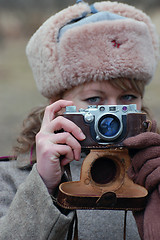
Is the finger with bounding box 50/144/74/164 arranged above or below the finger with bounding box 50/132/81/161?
below

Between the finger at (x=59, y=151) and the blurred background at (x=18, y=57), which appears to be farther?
the blurred background at (x=18, y=57)

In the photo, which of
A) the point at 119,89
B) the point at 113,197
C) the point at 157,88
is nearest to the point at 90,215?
the point at 113,197

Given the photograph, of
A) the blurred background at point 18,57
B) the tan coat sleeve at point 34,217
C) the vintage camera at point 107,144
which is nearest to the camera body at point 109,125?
the vintage camera at point 107,144

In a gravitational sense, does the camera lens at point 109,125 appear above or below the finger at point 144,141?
above

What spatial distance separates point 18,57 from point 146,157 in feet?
6.51

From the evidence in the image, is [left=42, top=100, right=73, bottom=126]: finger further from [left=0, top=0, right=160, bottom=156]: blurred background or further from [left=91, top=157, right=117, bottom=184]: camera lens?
[left=0, top=0, right=160, bottom=156]: blurred background

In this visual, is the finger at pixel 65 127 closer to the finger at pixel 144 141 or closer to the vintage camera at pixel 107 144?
the vintage camera at pixel 107 144

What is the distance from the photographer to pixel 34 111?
4.17 feet

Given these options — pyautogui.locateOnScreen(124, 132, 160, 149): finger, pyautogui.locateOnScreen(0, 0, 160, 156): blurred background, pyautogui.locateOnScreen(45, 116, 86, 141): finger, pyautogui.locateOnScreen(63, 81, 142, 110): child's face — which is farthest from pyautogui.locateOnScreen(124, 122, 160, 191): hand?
pyautogui.locateOnScreen(0, 0, 160, 156): blurred background

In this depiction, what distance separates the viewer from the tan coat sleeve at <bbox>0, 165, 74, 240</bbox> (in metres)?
0.76

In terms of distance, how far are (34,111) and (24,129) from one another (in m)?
0.10

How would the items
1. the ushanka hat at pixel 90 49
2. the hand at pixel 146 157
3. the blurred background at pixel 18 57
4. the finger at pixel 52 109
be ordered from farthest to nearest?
the blurred background at pixel 18 57 < the ushanka hat at pixel 90 49 < the finger at pixel 52 109 < the hand at pixel 146 157

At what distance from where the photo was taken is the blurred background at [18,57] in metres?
2.43

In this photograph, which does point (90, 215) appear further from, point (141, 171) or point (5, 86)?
point (5, 86)
